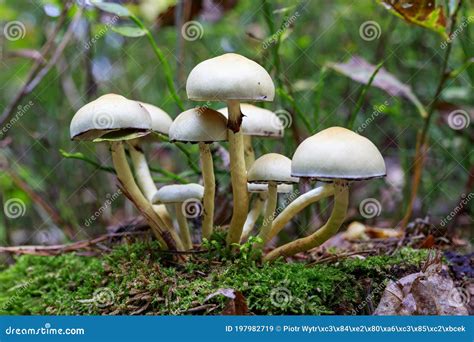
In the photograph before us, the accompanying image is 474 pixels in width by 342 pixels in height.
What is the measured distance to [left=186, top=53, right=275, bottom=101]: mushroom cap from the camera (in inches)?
61.5

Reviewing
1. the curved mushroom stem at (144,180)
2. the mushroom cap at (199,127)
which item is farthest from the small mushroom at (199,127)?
the curved mushroom stem at (144,180)

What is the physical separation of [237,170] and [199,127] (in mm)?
261

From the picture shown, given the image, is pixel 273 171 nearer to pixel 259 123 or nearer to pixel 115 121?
pixel 259 123

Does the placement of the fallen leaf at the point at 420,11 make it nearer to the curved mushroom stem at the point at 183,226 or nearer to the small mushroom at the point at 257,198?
the small mushroom at the point at 257,198

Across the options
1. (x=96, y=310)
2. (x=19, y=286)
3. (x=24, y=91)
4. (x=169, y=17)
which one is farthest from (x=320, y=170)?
(x=169, y=17)

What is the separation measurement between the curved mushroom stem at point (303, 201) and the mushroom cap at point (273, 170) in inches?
4.6

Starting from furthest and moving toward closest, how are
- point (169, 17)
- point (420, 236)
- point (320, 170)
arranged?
point (169, 17), point (420, 236), point (320, 170)

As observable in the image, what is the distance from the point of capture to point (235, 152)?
1848mm

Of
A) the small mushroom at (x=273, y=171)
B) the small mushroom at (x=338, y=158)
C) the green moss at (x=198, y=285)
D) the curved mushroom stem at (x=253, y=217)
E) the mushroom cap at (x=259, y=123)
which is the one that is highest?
the mushroom cap at (x=259, y=123)

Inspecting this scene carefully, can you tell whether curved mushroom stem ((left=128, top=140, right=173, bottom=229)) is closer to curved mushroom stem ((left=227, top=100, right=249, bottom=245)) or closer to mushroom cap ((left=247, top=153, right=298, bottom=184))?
curved mushroom stem ((left=227, top=100, right=249, bottom=245))

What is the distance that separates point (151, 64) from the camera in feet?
17.8

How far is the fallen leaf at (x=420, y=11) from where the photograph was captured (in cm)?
230

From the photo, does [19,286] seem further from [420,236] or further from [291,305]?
[420,236]

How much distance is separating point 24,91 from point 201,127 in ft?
6.07
